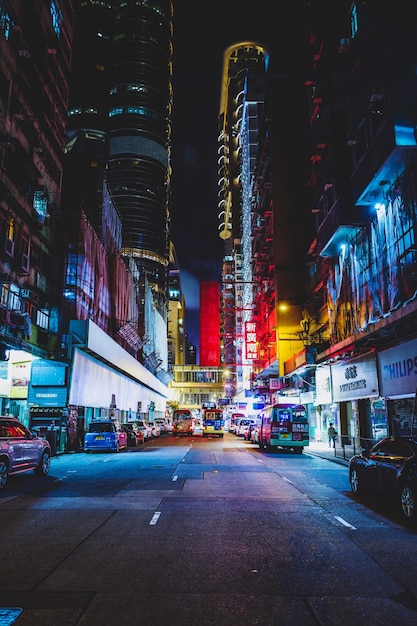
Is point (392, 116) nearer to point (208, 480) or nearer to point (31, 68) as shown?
point (208, 480)

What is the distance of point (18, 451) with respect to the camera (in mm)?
14500

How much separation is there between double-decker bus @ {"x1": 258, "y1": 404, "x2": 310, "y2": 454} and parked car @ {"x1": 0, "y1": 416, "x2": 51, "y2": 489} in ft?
50.2

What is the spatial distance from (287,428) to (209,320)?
97578 mm

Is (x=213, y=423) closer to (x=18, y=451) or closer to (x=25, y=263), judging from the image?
(x=25, y=263)

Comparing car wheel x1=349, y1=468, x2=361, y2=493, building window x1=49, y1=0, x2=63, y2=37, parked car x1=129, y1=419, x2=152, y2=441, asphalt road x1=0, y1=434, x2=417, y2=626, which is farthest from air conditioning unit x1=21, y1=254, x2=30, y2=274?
car wheel x1=349, y1=468, x2=361, y2=493

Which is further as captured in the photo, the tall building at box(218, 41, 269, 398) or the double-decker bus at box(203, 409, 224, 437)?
the tall building at box(218, 41, 269, 398)

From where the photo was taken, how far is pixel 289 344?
49.7 meters

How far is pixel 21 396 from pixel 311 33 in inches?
1301

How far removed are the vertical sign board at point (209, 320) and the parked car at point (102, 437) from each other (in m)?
93.1

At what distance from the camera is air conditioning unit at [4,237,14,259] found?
2595 cm

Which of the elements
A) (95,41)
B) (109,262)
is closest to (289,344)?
(109,262)

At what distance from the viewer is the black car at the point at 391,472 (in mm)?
9688

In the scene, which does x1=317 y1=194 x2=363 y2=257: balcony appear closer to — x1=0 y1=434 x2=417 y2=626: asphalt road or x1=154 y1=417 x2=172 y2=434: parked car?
x1=0 y1=434 x2=417 y2=626: asphalt road

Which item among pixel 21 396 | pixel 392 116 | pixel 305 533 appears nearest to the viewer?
pixel 305 533
